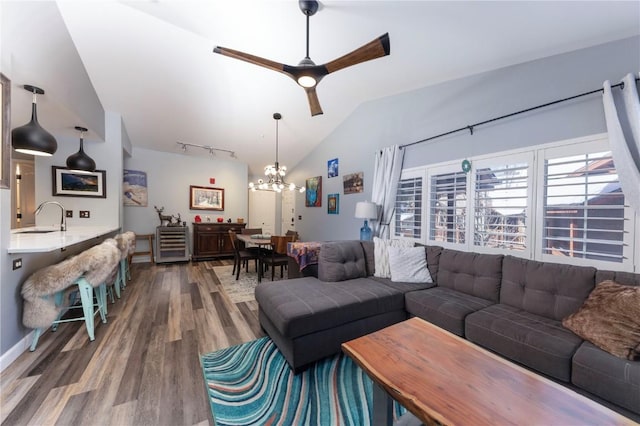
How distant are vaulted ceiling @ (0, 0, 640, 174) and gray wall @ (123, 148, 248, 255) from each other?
148cm

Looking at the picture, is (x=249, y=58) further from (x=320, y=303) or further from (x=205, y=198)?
(x=205, y=198)

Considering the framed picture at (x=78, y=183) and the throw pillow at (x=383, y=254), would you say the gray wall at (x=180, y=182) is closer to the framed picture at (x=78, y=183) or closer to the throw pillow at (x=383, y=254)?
the framed picture at (x=78, y=183)

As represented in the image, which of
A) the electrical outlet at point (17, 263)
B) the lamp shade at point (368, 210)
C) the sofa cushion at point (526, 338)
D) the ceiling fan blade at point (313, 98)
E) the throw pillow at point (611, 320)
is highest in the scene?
the ceiling fan blade at point (313, 98)

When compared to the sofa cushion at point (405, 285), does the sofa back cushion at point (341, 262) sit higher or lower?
higher

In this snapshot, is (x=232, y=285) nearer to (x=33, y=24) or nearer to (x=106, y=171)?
(x=106, y=171)

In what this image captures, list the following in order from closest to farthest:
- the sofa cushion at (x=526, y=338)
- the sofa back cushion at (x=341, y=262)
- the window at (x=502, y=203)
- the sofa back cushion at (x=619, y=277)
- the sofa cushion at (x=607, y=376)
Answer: the sofa cushion at (x=607, y=376)
the sofa cushion at (x=526, y=338)
the sofa back cushion at (x=619, y=277)
the window at (x=502, y=203)
the sofa back cushion at (x=341, y=262)

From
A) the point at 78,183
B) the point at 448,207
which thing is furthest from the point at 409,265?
the point at 78,183

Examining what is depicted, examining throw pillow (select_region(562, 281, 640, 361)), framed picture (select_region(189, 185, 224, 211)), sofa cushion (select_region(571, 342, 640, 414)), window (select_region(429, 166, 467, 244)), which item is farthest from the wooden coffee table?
framed picture (select_region(189, 185, 224, 211))

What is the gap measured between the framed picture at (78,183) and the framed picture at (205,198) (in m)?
2.02

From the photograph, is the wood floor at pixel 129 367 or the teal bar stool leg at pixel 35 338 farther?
the teal bar stool leg at pixel 35 338

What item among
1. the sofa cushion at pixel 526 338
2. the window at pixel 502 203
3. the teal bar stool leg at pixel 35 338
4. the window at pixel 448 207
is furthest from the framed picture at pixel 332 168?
the teal bar stool leg at pixel 35 338

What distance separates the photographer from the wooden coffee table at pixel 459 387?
2.79 ft

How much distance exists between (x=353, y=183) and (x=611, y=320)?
3.36 metres

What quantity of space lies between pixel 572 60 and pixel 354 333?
9.99ft
